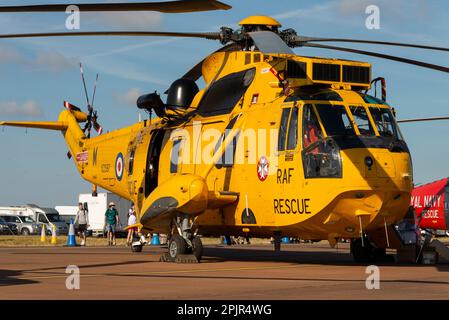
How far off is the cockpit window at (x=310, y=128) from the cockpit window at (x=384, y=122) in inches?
53.8

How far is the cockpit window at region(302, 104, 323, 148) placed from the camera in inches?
647

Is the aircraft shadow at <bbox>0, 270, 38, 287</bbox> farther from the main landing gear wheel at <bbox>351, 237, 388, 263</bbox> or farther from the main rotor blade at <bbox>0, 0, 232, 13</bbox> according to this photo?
the main landing gear wheel at <bbox>351, 237, 388, 263</bbox>

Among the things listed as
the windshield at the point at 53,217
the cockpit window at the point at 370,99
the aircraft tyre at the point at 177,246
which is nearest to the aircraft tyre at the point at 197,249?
the aircraft tyre at the point at 177,246

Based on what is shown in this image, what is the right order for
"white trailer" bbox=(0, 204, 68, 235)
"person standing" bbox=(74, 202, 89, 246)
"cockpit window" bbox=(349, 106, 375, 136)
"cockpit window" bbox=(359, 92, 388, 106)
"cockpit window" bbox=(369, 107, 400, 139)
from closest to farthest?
1. "cockpit window" bbox=(349, 106, 375, 136)
2. "cockpit window" bbox=(369, 107, 400, 139)
3. "cockpit window" bbox=(359, 92, 388, 106)
4. "person standing" bbox=(74, 202, 89, 246)
5. "white trailer" bbox=(0, 204, 68, 235)

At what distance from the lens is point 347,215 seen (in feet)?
53.7

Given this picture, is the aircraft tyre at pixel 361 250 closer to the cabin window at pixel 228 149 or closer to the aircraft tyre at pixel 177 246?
the cabin window at pixel 228 149

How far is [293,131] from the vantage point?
16812 mm

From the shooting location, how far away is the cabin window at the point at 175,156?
20078 millimetres

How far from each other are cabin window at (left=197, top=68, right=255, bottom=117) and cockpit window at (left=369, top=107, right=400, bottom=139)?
10.1ft

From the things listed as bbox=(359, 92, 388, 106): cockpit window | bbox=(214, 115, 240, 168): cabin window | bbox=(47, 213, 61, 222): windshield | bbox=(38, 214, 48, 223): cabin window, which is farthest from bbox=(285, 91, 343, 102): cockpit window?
bbox=(38, 214, 48, 223): cabin window

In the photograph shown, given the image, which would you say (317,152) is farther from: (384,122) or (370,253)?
(370,253)

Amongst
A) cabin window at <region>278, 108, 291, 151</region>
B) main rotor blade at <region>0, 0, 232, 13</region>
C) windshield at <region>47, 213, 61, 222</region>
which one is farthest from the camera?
windshield at <region>47, 213, 61, 222</region>
